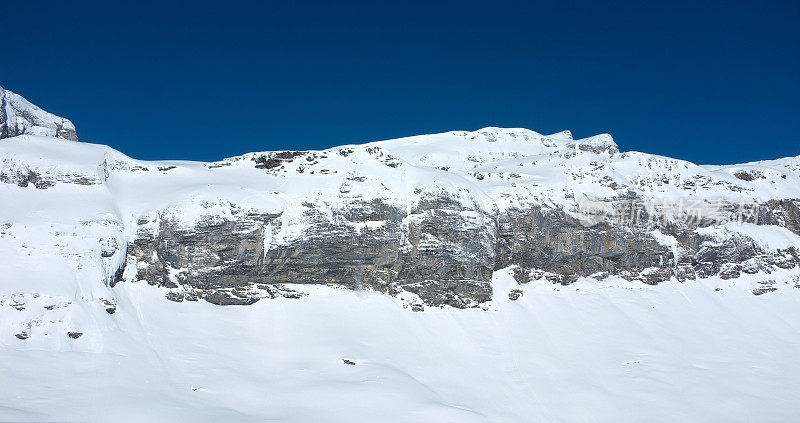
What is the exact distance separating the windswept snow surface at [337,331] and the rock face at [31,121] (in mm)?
24504

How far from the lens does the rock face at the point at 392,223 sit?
48500 millimetres

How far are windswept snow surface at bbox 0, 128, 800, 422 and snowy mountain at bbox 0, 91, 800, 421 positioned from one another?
0.61ft

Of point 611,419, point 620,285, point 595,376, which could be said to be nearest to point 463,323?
point 595,376

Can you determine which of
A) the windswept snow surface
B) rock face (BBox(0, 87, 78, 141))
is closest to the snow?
the windswept snow surface

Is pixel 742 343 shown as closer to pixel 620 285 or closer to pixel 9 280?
pixel 620 285

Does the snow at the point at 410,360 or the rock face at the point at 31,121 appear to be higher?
the rock face at the point at 31,121

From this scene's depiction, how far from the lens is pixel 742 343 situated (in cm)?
5119

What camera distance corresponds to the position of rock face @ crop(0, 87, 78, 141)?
7288 centimetres

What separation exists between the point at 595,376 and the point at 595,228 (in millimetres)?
17939

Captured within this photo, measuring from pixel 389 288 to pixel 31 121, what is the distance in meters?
63.2

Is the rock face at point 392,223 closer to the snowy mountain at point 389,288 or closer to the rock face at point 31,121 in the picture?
the snowy mountain at point 389,288

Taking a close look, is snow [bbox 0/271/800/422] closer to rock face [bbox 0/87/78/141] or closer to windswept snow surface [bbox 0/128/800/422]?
windswept snow surface [bbox 0/128/800/422]

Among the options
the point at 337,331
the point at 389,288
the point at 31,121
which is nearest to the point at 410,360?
the point at 337,331

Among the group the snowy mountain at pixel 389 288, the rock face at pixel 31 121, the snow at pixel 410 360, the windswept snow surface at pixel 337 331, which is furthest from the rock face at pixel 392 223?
Result: the rock face at pixel 31 121
